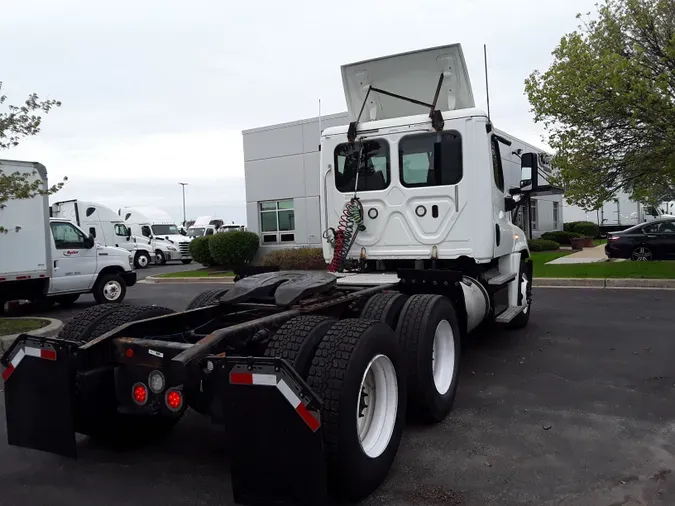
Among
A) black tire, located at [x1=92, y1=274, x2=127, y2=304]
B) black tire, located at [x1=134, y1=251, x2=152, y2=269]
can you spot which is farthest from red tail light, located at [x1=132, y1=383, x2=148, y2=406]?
black tire, located at [x1=134, y1=251, x2=152, y2=269]

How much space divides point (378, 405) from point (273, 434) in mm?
1080

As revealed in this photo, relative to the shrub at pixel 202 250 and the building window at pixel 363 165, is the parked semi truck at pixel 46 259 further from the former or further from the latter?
the shrub at pixel 202 250

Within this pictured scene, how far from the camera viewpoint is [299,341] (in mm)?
3494

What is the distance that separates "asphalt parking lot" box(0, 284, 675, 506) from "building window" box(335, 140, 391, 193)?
2.33 metres

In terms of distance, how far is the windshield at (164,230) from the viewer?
32969 mm

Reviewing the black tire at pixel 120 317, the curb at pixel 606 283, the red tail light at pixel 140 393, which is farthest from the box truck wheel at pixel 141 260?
the red tail light at pixel 140 393

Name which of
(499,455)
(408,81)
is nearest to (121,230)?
(408,81)

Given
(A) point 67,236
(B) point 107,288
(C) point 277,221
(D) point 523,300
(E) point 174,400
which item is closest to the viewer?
(E) point 174,400

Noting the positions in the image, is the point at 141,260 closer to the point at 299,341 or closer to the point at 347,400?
the point at 299,341

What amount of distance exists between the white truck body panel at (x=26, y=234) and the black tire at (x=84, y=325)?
23.2 feet

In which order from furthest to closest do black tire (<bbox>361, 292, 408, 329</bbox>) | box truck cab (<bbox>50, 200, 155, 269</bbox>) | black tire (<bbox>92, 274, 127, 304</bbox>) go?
box truck cab (<bbox>50, 200, 155, 269</bbox>), black tire (<bbox>92, 274, 127, 304</bbox>), black tire (<bbox>361, 292, 408, 329</bbox>)

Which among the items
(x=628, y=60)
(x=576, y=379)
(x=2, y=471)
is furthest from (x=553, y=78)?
(x=2, y=471)

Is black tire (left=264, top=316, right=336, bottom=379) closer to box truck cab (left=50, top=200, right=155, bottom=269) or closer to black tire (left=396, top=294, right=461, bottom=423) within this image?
black tire (left=396, top=294, right=461, bottom=423)

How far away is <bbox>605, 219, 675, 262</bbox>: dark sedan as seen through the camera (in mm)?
18609
